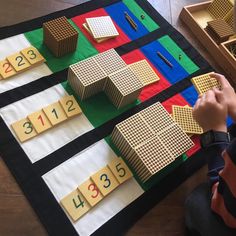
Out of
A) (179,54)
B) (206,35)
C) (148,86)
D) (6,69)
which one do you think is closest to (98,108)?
(148,86)

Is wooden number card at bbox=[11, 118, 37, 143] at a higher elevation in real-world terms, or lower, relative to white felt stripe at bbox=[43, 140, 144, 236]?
higher

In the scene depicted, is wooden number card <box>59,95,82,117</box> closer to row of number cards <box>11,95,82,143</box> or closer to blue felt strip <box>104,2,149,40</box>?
row of number cards <box>11,95,82,143</box>

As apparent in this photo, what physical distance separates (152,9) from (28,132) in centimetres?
75

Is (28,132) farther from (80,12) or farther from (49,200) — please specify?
(80,12)

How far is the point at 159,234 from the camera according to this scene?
86cm

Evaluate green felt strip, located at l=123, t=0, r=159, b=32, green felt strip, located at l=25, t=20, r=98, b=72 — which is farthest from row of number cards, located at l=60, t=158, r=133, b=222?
green felt strip, located at l=123, t=0, r=159, b=32

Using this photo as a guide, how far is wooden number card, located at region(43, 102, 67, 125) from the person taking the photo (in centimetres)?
94

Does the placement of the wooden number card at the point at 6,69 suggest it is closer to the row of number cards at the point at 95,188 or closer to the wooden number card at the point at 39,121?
the wooden number card at the point at 39,121

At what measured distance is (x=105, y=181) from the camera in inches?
34.5

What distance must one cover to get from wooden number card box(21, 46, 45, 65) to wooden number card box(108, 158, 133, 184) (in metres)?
0.41

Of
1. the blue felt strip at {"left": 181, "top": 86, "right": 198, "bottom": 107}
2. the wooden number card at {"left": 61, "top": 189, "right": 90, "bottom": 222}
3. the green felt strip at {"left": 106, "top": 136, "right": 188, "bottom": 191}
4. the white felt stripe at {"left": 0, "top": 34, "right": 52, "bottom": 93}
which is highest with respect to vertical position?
the white felt stripe at {"left": 0, "top": 34, "right": 52, "bottom": 93}

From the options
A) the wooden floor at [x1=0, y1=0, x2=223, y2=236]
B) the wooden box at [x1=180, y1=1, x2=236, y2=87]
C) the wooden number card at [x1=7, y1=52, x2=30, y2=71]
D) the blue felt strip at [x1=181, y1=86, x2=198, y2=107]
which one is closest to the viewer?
the wooden floor at [x1=0, y1=0, x2=223, y2=236]

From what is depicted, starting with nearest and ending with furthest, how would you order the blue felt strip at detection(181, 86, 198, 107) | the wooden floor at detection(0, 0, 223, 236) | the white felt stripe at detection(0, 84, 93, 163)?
1. the wooden floor at detection(0, 0, 223, 236)
2. the white felt stripe at detection(0, 84, 93, 163)
3. the blue felt strip at detection(181, 86, 198, 107)

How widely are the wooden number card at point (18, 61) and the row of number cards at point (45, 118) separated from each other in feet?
0.53
